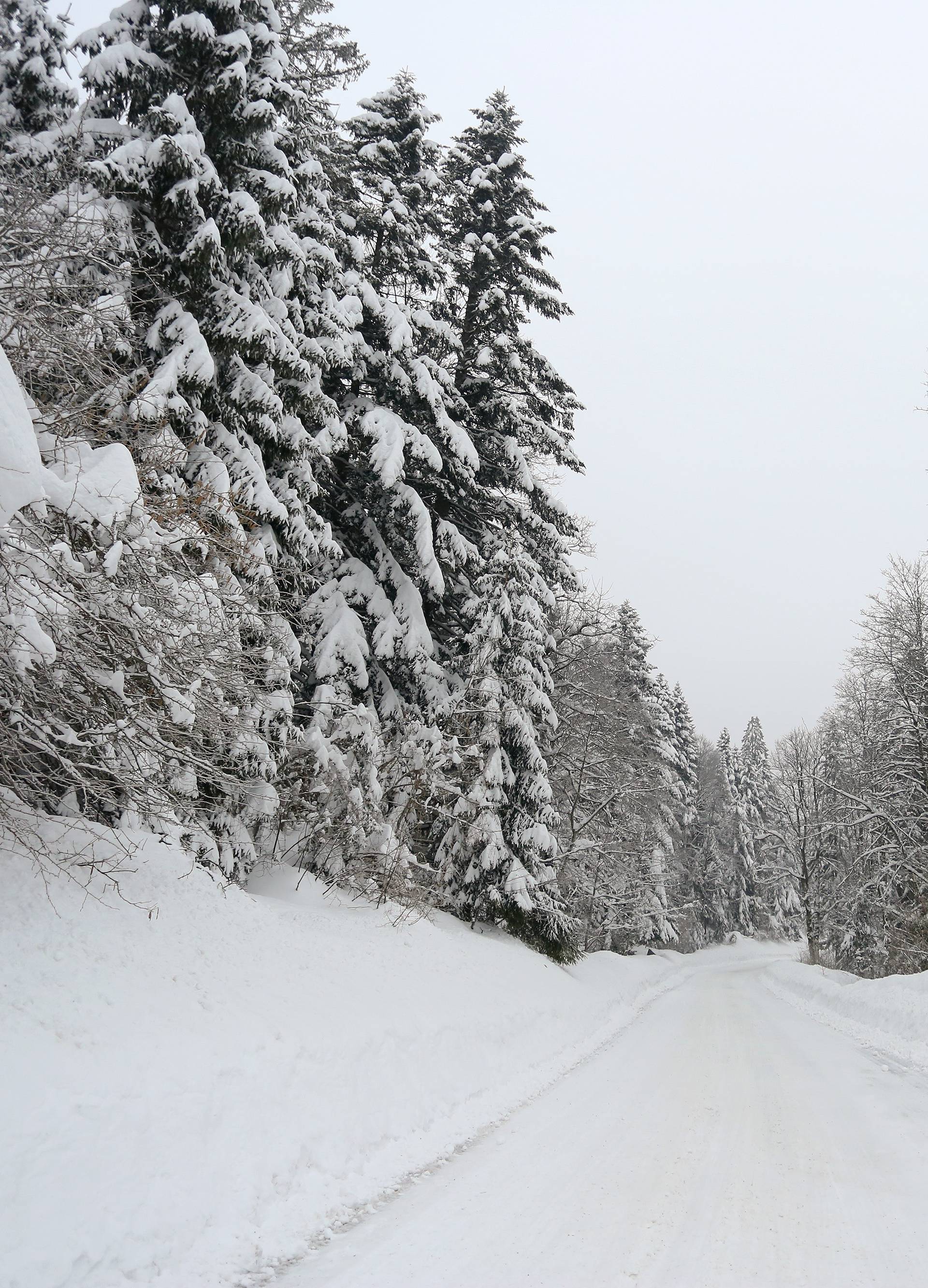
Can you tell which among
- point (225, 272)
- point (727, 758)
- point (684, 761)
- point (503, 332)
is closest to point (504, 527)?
point (503, 332)

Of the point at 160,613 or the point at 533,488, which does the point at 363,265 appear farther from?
the point at 160,613

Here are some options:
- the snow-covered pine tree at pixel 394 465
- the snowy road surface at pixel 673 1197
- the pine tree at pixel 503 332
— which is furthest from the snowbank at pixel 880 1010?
the pine tree at pixel 503 332

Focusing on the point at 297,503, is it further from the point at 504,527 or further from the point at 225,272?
the point at 504,527

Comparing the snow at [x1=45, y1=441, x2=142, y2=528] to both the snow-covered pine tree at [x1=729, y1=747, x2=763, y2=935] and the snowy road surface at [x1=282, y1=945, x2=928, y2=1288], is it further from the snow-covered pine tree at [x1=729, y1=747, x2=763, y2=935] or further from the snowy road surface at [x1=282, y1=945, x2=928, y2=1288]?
the snow-covered pine tree at [x1=729, y1=747, x2=763, y2=935]

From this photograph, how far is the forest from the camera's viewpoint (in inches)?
215

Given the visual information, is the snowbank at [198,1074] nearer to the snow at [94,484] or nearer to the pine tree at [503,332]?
the snow at [94,484]

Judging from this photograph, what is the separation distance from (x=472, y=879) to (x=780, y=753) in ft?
107

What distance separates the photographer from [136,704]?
5.19 m

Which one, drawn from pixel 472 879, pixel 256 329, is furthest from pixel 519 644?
pixel 256 329

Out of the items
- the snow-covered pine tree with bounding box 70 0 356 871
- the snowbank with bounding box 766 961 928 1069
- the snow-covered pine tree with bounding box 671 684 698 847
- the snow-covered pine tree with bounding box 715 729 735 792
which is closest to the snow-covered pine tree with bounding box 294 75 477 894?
the snow-covered pine tree with bounding box 70 0 356 871

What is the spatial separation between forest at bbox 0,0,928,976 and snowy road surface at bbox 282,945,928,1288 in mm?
3378

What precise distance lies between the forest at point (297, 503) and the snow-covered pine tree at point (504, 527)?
76 mm

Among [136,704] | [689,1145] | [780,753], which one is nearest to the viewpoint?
[136,704]

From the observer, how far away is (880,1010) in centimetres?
1455
